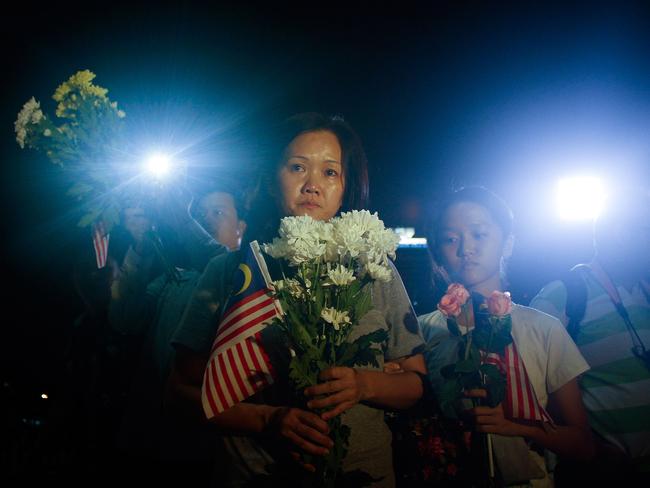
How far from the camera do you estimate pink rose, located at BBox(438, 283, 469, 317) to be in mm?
1761

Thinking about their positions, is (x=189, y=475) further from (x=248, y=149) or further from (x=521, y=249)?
(x=521, y=249)

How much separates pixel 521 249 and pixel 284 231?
19.2 ft

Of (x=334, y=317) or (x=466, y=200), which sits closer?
(x=334, y=317)

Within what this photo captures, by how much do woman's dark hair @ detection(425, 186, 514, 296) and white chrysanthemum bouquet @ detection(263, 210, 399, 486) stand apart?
1.25 metres

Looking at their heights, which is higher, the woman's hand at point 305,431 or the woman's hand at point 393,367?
the woman's hand at point 393,367

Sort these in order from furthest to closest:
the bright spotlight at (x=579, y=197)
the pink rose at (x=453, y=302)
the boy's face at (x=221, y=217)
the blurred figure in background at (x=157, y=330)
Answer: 1. the bright spotlight at (x=579, y=197)
2. the boy's face at (x=221, y=217)
3. the blurred figure in background at (x=157, y=330)
4. the pink rose at (x=453, y=302)

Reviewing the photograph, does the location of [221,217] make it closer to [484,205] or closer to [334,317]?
[484,205]

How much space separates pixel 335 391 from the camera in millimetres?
1201

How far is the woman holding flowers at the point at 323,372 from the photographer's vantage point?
121 centimetres

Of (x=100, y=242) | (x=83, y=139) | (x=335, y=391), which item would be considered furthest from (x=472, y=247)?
(x=83, y=139)

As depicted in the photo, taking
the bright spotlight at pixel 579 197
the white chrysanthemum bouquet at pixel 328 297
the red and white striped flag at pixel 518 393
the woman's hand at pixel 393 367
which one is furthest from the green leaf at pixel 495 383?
the bright spotlight at pixel 579 197

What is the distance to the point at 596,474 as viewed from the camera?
1.89m

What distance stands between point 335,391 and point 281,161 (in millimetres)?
1145

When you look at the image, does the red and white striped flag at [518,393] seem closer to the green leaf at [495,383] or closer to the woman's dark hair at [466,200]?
the green leaf at [495,383]
